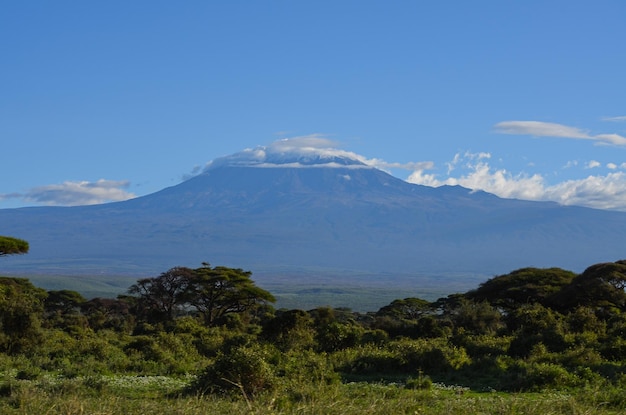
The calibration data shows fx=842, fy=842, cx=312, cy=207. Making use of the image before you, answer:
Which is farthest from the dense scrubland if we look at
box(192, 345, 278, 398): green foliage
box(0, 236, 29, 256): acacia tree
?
box(0, 236, 29, 256): acacia tree

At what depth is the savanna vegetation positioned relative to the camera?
1069 centimetres

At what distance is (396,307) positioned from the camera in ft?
198

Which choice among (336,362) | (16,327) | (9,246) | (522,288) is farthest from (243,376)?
(522,288)

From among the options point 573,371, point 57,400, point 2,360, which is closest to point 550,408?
point 57,400

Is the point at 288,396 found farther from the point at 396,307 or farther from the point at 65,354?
the point at 396,307

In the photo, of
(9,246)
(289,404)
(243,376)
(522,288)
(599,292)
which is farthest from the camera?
(522,288)

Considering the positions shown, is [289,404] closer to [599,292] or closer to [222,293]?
[599,292]

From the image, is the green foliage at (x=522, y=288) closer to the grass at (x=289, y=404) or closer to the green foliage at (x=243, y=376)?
the grass at (x=289, y=404)

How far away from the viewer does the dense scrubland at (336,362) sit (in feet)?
35.1

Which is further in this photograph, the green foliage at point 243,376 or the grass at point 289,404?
the green foliage at point 243,376

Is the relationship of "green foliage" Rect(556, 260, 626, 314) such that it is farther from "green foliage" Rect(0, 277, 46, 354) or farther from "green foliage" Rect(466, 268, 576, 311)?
"green foliage" Rect(0, 277, 46, 354)

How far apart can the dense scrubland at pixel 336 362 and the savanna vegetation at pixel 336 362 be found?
0.16 feet

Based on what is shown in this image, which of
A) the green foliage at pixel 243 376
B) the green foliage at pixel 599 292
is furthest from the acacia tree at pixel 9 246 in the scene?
the green foliage at pixel 599 292

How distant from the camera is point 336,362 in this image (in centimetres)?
2197
